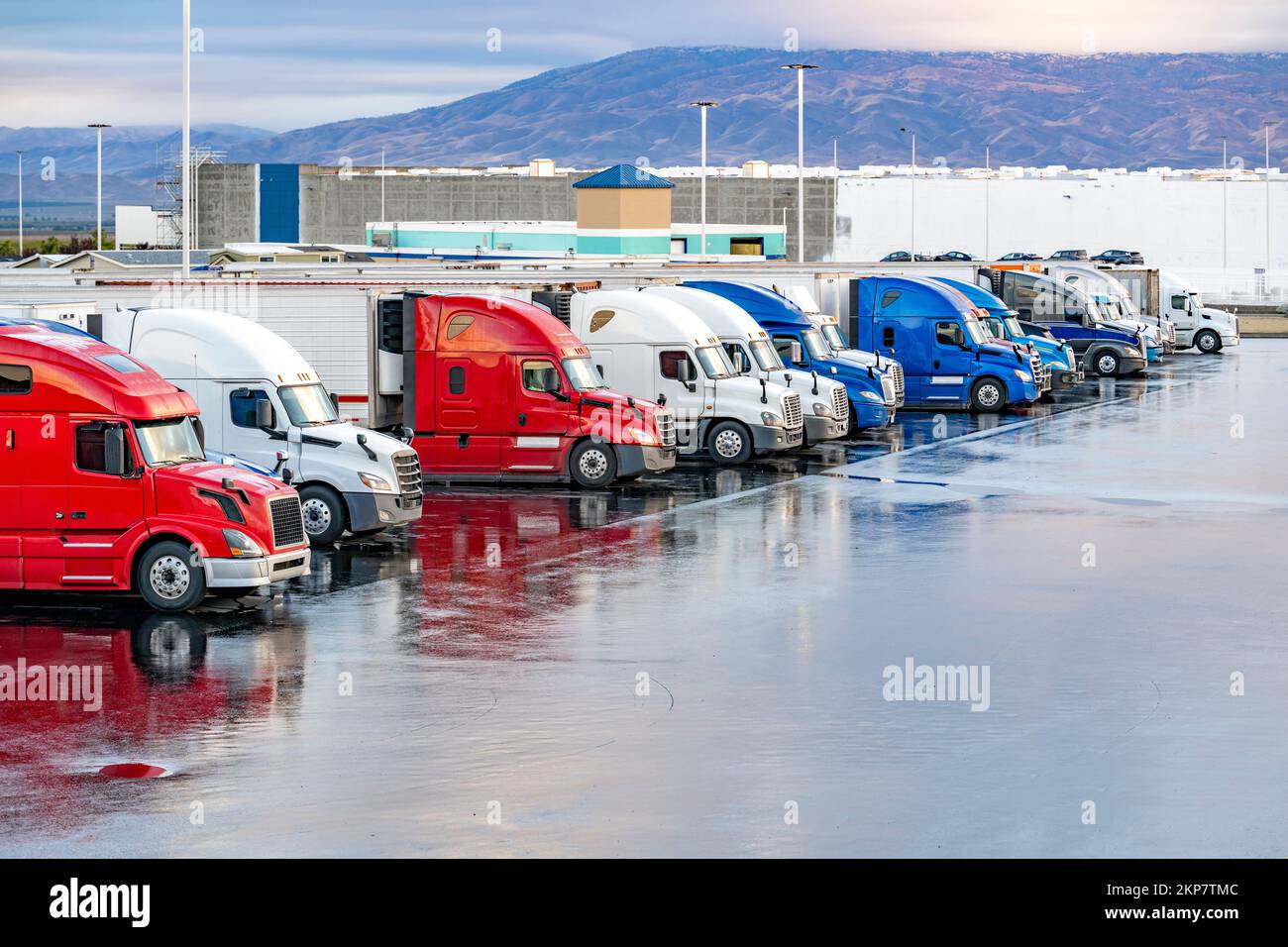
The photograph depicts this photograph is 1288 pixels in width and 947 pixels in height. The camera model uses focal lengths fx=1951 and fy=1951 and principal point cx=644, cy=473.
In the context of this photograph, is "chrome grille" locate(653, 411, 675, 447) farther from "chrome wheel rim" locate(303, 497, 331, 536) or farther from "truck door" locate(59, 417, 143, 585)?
"truck door" locate(59, 417, 143, 585)

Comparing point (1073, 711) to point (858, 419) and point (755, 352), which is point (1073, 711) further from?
point (858, 419)

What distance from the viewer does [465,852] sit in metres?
11.4

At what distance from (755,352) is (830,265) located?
17819 mm

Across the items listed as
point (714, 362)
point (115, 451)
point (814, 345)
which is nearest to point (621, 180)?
point (814, 345)

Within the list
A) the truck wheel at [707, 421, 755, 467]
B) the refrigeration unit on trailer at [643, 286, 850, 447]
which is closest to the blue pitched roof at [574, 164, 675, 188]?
the refrigeration unit on trailer at [643, 286, 850, 447]

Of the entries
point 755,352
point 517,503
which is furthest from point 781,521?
point 755,352

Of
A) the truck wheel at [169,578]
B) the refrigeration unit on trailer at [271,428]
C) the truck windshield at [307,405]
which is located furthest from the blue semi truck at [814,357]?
the truck wheel at [169,578]

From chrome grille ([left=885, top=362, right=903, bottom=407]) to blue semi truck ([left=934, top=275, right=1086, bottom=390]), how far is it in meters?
5.28

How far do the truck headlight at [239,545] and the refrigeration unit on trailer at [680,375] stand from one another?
47.3 feet

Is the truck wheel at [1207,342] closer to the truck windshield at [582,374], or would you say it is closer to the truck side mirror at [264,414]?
the truck windshield at [582,374]

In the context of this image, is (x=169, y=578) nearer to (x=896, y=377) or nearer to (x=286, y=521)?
(x=286, y=521)

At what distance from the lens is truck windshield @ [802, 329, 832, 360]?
39.0 meters

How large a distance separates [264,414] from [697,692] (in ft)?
33.8

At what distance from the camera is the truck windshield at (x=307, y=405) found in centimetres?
2464
